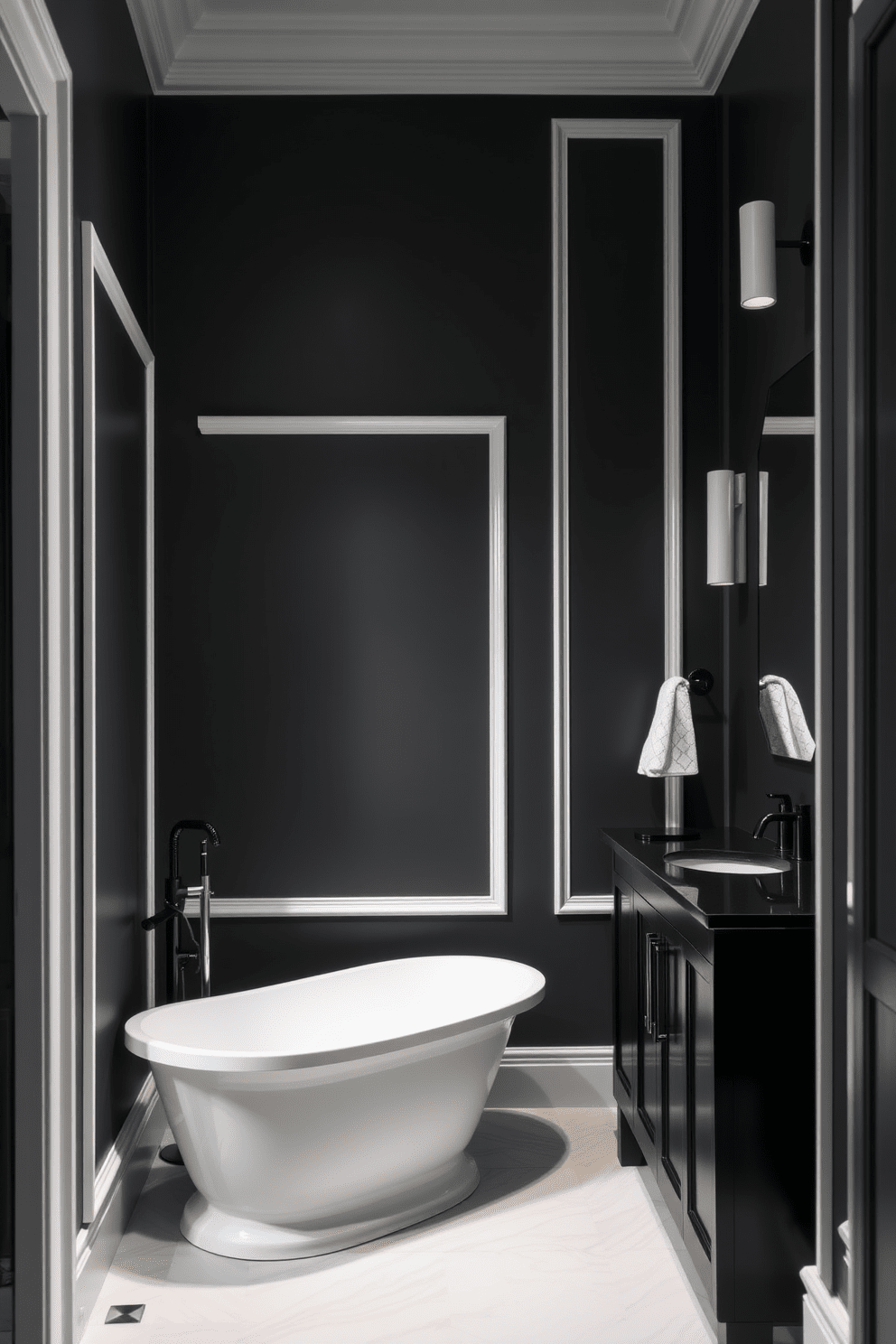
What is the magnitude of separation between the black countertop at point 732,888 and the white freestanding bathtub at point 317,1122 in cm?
49

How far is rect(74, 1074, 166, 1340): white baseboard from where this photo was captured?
2128mm

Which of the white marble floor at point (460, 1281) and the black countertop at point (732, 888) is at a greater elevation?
the black countertop at point (732, 888)

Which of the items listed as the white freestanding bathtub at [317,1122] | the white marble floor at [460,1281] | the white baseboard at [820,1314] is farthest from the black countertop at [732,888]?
the white marble floor at [460,1281]

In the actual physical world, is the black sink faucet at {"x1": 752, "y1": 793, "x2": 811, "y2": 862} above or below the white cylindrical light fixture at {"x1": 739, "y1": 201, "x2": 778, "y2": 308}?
below

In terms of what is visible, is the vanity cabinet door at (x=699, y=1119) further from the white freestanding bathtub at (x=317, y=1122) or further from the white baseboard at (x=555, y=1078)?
the white baseboard at (x=555, y=1078)

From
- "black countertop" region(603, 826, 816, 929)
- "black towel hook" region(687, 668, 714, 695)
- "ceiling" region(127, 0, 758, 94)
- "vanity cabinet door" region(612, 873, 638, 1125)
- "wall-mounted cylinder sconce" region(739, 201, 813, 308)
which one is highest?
"ceiling" region(127, 0, 758, 94)

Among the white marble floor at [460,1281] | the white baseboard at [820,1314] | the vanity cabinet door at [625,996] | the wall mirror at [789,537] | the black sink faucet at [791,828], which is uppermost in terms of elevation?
the wall mirror at [789,537]

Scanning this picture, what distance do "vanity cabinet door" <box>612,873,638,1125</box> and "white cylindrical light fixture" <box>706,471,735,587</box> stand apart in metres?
0.92

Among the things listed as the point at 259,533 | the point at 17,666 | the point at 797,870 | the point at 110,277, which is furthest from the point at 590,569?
the point at 17,666

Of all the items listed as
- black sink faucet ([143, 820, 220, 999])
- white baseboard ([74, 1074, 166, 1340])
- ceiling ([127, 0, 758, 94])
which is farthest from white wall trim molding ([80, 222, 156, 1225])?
ceiling ([127, 0, 758, 94])

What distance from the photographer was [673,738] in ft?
10.1

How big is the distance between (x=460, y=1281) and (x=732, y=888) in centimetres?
106

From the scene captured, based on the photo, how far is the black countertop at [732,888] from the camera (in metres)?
1.91

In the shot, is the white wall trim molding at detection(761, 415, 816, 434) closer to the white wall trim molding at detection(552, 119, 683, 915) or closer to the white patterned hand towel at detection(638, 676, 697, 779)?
the white wall trim molding at detection(552, 119, 683, 915)
